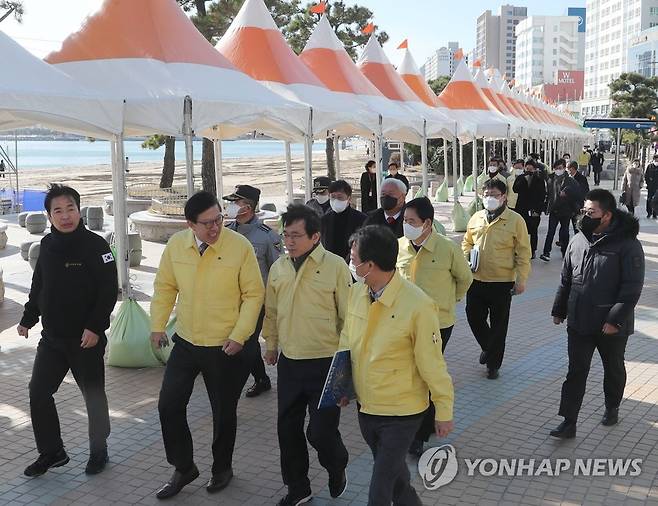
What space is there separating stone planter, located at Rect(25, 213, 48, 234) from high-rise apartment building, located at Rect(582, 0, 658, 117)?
324 feet

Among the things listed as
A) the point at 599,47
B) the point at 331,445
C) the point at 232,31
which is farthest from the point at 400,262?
the point at 599,47

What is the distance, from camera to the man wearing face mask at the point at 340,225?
6.65m

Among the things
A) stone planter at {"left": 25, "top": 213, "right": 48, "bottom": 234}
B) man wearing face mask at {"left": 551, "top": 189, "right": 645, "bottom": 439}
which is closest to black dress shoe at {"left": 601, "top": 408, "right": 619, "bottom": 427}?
man wearing face mask at {"left": 551, "top": 189, "right": 645, "bottom": 439}

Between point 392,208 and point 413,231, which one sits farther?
point 392,208

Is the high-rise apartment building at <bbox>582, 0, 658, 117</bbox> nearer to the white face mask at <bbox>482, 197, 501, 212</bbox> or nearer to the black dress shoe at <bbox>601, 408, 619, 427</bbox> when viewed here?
the white face mask at <bbox>482, 197, 501, 212</bbox>

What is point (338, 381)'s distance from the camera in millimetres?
3350

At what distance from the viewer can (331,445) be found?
3859 mm

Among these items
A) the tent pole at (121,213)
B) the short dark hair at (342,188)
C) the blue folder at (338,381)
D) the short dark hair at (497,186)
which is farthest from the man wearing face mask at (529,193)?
the blue folder at (338,381)

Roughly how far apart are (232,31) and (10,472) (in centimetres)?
804

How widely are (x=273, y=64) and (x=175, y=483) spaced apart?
25.3 feet

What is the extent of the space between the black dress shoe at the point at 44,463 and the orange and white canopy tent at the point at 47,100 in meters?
3.03

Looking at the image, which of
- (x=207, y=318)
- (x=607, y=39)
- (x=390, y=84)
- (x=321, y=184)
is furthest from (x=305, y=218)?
(x=607, y=39)

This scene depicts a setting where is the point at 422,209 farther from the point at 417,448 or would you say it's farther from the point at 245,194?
the point at 417,448

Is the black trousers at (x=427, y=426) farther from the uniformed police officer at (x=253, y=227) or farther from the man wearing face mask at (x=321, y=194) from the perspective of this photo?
the man wearing face mask at (x=321, y=194)
